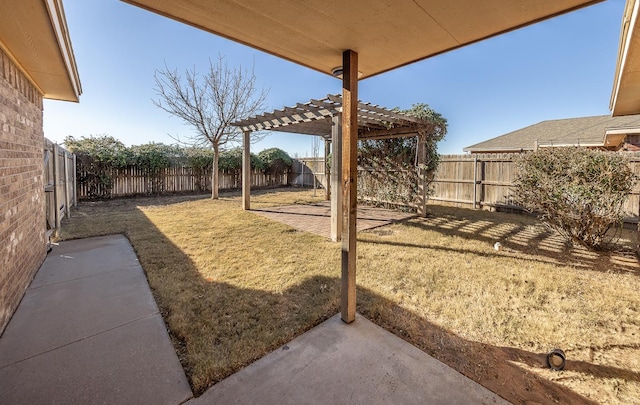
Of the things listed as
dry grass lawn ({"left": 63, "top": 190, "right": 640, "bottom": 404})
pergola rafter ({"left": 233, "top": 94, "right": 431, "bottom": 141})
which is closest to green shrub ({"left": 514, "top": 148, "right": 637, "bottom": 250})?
dry grass lawn ({"left": 63, "top": 190, "right": 640, "bottom": 404})

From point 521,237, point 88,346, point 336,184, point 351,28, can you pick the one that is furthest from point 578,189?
point 88,346

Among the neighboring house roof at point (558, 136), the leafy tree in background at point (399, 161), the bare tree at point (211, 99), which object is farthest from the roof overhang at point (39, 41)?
the neighboring house roof at point (558, 136)

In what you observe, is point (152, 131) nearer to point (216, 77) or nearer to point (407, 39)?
point (216, 77)

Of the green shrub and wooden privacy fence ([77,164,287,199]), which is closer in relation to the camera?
the green shrub

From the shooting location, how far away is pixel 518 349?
2.21 meters

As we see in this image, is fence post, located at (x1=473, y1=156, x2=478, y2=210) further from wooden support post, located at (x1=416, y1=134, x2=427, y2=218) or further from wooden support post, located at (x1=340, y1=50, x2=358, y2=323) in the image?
wooden support post, located at (x1=340, y1=50, x2=358, y2=323)

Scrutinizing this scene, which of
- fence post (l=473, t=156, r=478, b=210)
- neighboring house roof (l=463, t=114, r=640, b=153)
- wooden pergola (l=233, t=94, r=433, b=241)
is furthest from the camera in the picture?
neighboring house roof (l=463, t=114, r=640, b=153)

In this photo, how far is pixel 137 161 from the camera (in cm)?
1158

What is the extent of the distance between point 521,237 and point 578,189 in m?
1.63

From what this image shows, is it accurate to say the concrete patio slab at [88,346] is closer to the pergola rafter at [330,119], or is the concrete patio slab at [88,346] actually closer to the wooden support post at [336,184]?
the wooden support post at [336,184]

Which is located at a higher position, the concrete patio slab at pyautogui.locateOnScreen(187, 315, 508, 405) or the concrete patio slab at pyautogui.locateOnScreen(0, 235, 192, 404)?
the concrete patio slab at pyautogui.locateOnScreen(0, 235, 192, 404)

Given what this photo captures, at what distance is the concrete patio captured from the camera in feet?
5.44

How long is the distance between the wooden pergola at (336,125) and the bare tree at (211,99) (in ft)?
12.5

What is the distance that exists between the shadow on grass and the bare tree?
29.5ft
